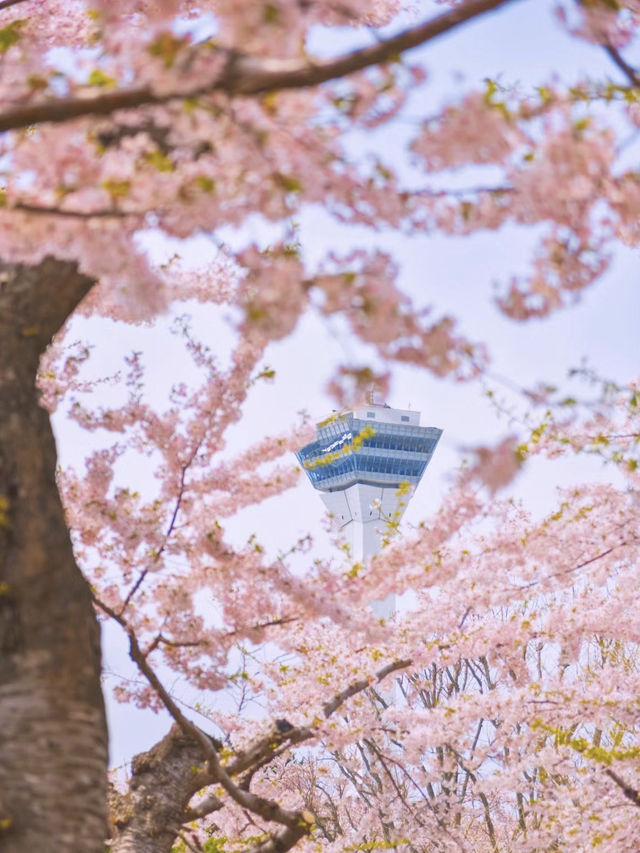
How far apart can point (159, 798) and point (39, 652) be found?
3.28 m

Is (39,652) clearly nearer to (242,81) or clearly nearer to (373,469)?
(242,81)

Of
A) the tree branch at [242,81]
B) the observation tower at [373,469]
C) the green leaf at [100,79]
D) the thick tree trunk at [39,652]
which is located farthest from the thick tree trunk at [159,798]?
the observation tower at [373,469]

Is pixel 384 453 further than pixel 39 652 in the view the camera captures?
Yes

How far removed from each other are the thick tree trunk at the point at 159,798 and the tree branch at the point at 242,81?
4566 mm

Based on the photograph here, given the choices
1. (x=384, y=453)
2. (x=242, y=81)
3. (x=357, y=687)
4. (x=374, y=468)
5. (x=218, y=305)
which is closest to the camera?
(x=242, y=81)

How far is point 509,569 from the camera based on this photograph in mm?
6723

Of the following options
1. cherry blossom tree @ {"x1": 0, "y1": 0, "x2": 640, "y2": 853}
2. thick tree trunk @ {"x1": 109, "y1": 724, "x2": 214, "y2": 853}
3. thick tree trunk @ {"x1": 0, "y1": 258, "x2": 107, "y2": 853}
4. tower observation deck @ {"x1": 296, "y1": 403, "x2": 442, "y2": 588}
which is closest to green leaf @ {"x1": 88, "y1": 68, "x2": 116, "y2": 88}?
cherry blossom tree @ {"x1": 0, "y1": 0, "x2": 640, "y2": 853}

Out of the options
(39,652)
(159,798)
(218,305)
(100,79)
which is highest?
(218,305)

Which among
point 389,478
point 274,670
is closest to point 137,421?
point 274,670

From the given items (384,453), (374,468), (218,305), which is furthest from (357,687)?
(374,468)

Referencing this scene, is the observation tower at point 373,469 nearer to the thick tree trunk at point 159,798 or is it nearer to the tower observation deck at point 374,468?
the tower observation deck at point 374,468

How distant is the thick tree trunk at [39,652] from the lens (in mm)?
2514

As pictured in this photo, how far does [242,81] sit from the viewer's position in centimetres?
171

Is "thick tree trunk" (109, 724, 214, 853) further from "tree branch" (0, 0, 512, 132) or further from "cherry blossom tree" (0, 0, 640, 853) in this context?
"tree branch" (0, 0, 512, 132)
